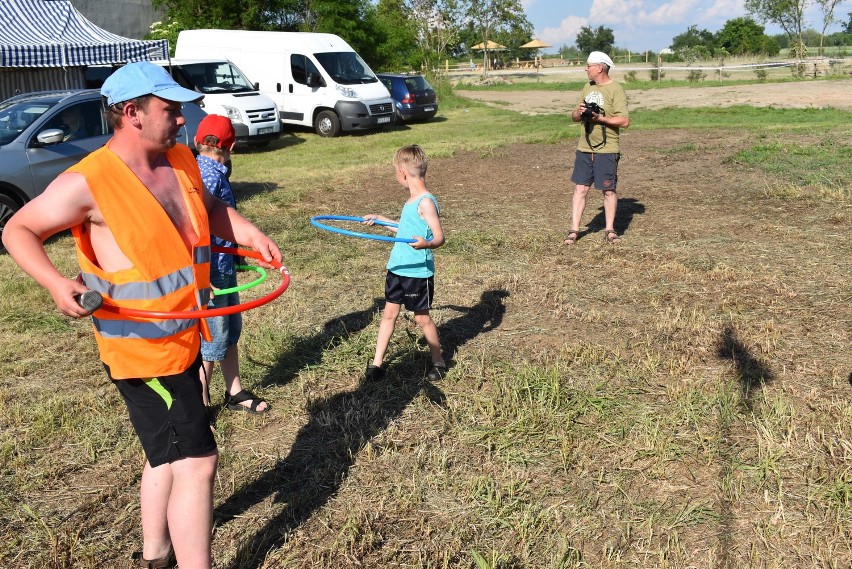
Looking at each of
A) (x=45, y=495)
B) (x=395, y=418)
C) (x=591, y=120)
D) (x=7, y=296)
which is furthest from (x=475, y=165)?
(x=45, y=495)

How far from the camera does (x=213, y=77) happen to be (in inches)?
698

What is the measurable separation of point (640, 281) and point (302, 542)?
4.43 m

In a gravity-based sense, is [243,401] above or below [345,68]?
below

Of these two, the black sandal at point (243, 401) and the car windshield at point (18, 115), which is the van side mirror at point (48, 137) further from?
the black sandal at point (243, 401)

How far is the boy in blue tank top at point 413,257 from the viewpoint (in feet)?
15.5

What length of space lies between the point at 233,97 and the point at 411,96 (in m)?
7.02

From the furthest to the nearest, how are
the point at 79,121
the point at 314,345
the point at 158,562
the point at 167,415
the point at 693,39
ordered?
1. the point at 693,39
2. the point at 79,121
3. the point at 314,345
4. the point at 158,562
5. the point at 167,415

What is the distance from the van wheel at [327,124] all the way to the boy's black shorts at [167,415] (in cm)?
1731

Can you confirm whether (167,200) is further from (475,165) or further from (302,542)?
(475,165)

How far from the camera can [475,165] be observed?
561 inches

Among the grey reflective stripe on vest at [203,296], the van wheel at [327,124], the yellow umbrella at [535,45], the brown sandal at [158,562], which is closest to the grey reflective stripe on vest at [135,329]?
the grey reflective stripe on vest at [203,296]

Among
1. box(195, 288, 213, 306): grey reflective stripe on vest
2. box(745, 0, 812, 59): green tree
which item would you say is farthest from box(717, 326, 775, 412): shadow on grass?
box(745, 0, 812, 59): green tree

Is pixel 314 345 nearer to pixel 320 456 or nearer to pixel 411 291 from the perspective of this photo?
pixel 411 291

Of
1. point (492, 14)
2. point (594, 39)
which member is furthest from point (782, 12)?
point (594, 39)
